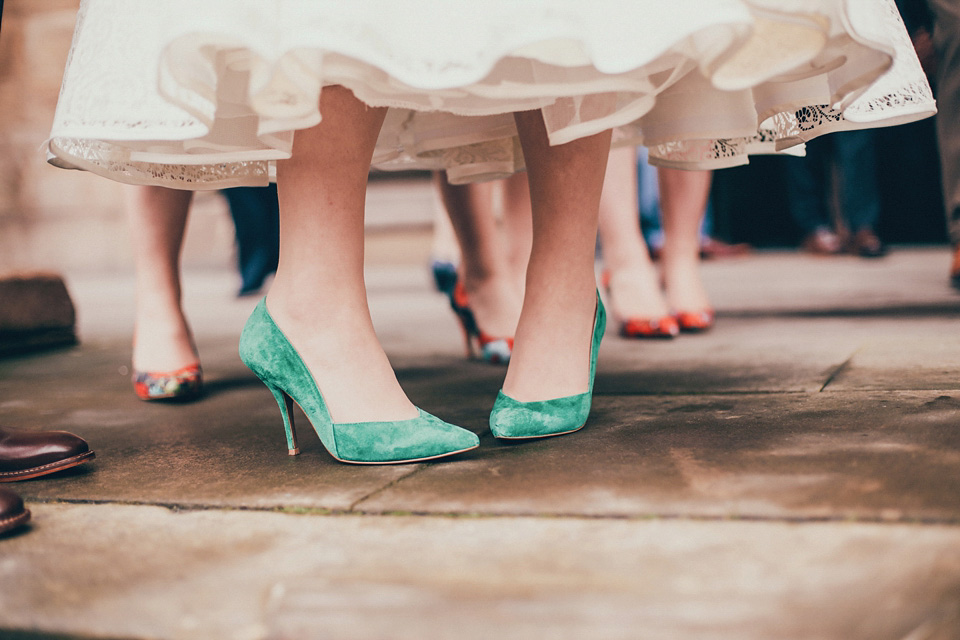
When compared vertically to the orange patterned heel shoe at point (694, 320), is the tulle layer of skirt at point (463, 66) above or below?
above

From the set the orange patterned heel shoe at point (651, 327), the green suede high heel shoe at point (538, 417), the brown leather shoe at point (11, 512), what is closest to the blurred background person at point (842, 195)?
the orange patterned heel shoe at point (651, 327)

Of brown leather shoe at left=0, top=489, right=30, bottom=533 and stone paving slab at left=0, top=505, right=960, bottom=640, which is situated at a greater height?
brown leather shoe at left=0, top=489, right=30, bottom=533

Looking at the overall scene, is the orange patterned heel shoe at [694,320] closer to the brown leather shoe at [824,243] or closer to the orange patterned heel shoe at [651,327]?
the orange patterned heel shoe at [651,327]

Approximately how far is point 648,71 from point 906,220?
4163mm

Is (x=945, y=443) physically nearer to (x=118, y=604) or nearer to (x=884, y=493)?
(x=884, y=493)

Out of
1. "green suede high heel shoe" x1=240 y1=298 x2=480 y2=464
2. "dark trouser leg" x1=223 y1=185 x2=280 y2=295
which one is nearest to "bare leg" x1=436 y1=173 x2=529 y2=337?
"green suede high heel shoe" x1=240 y1=298 x2=480 y2=464

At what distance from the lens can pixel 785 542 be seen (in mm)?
562

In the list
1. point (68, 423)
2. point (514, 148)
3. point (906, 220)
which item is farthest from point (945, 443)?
point (906, 220)

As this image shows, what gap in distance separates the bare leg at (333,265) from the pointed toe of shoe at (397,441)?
0.05ft

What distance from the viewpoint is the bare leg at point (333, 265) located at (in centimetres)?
86

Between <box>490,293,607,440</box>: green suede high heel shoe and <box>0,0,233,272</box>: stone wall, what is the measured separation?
14.7 feet

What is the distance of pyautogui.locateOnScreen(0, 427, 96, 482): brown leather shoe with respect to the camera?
85 centimetres

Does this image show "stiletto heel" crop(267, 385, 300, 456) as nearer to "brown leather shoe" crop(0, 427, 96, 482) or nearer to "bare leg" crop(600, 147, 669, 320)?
"brown leather shoe" crop(0, 427, 96, 482)

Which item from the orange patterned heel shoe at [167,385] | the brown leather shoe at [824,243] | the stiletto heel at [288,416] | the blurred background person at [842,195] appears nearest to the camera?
the stiletto heel at [288,416]
